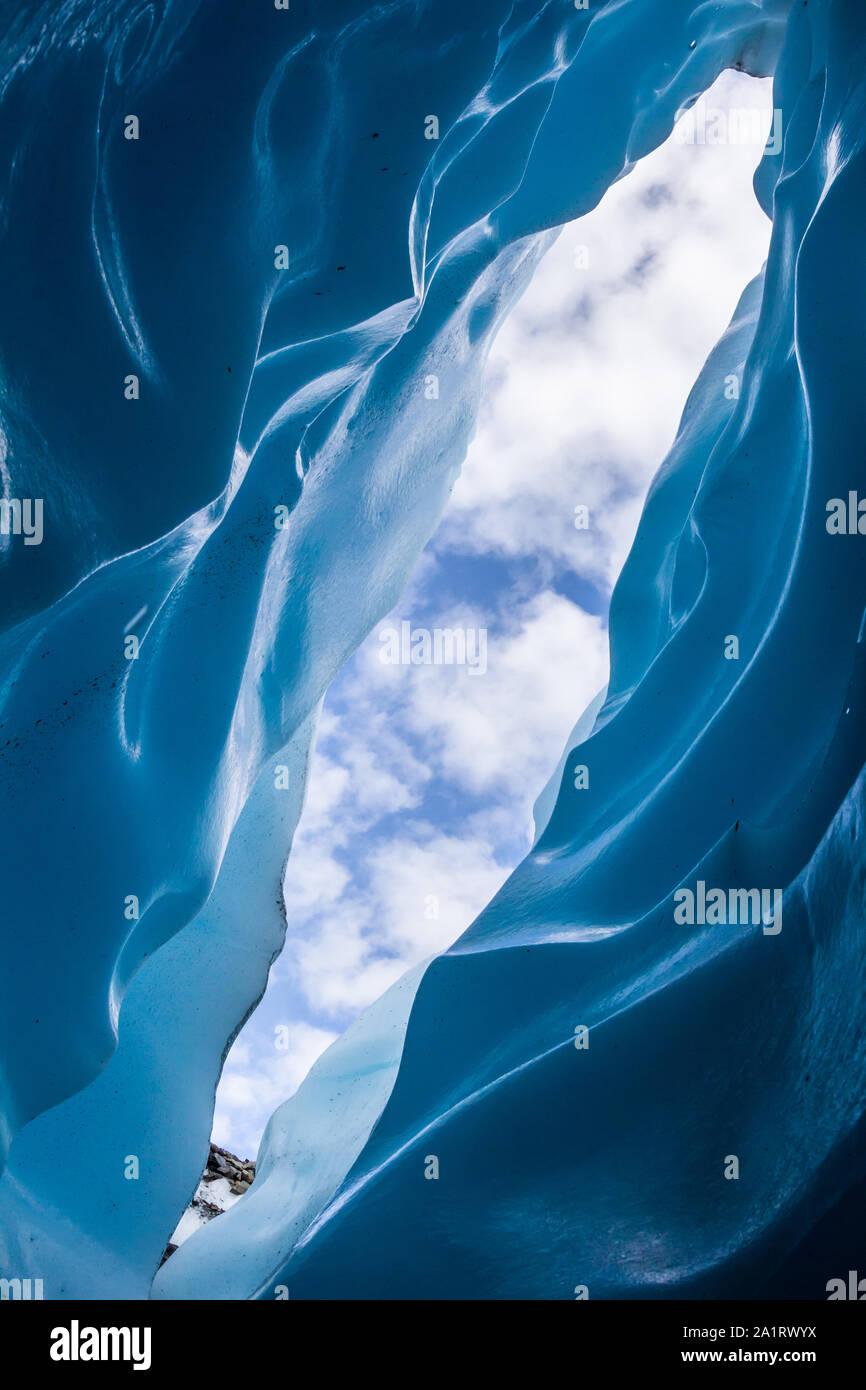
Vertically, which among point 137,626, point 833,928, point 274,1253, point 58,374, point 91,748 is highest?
point 58,374

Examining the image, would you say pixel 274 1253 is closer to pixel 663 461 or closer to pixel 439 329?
pixel 439 329

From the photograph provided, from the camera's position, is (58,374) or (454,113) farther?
(454,113)

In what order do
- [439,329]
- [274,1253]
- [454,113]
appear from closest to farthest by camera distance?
[454,113] < [274,1253] < [439,329]

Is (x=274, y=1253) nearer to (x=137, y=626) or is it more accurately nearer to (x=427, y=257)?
(x=137, y=626)

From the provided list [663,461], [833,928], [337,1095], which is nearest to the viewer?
[833,928]
